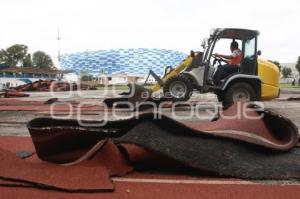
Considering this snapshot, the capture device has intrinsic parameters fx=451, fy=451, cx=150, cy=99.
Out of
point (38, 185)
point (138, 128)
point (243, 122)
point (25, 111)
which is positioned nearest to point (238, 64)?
point (25, 111)

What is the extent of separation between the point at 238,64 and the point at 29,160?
32.9ft

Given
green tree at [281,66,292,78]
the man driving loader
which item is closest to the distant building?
the man driving loader

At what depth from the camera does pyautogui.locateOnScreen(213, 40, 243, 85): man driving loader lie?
14617mm

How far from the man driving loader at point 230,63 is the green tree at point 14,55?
125807 millimetres

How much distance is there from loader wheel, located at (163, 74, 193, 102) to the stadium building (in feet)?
368

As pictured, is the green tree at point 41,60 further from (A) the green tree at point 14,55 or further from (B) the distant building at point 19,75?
(B) the distant building at point 19,75

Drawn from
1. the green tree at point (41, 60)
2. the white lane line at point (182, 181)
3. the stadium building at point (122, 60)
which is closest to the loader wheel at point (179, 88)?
the white lane line at point (182, 181)

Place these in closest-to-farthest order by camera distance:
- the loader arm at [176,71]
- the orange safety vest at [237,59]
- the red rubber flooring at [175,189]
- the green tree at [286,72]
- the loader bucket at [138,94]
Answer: the red rubber flooring at [175,189] < the orange safety vest at [237,59] < the loader bucket at [138,94] < the loader arm at [176,71] < the green tree at [286,72]

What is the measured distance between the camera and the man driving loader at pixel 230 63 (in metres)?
14.6

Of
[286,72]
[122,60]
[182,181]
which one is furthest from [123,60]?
[182,181]

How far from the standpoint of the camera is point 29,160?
5.89m

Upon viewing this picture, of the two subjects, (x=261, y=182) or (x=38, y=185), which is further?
(x=261, y=182)

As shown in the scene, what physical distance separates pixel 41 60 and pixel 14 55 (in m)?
12.7

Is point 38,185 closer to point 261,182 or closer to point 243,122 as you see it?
point 261,182
